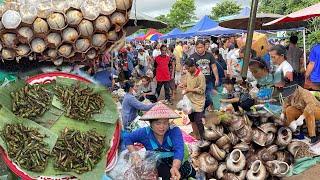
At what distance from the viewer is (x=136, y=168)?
156 inches

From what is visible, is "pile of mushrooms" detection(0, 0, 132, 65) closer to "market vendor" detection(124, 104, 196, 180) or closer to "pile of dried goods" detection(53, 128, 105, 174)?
"pile of dried goods" detection(53, 128, 105, 174)

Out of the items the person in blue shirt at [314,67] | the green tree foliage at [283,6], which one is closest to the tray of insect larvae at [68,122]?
the person in blue shirt at [314,67]

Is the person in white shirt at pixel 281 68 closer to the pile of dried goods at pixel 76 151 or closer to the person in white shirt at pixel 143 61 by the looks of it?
the pile of dried goods at pixel 76 151

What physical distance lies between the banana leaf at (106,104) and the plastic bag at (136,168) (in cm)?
40

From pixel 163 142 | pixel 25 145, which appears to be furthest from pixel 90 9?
pixel 163 142

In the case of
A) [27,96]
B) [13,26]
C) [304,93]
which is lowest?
[304,93]

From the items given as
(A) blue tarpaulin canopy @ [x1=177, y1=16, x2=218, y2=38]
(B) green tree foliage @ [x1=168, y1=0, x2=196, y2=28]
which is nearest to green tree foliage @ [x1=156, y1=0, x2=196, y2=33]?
(B) green tree foliage @ [x1=168, y1=0, x2=196, y2=28]

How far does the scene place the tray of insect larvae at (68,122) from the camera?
349 centimetres

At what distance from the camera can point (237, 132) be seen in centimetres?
493

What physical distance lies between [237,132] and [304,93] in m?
2.33

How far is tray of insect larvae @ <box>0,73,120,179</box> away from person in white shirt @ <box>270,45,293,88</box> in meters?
3.85

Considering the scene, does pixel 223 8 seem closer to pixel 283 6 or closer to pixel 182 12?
pixel 182 12

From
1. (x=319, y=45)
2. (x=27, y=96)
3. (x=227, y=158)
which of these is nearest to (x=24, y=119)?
(x=27, y=96)

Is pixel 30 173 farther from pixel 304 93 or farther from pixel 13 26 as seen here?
pixel 304 93
